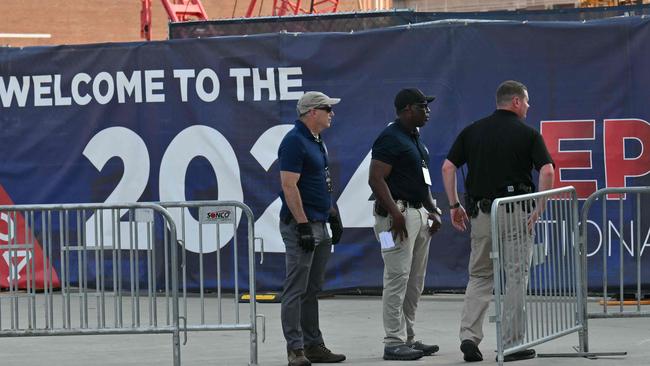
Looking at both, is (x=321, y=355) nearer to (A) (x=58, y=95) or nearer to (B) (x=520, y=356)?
(B) (x=520, y=356)

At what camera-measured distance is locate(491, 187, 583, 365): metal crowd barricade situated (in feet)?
28.5

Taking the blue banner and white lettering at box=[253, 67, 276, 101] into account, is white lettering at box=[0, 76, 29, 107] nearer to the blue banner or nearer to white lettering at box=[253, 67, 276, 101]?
the blue banner

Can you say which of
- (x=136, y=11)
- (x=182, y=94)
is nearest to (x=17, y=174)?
(x=182, y=94)

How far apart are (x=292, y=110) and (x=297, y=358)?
4.35 m

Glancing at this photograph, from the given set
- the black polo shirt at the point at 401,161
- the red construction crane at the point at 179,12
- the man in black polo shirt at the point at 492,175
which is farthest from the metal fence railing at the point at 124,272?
the red construction crane at the point at 179,12

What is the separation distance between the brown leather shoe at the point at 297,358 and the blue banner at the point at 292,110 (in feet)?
12.4

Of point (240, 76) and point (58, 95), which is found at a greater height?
point (240, 76)

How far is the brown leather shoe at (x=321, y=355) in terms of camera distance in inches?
367

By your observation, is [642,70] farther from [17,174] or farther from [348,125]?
[17,174]

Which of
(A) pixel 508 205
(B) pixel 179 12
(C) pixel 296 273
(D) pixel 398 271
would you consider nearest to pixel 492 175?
(A) pixel 508 205

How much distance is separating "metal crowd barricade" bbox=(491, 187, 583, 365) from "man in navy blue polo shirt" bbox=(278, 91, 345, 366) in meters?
1.28

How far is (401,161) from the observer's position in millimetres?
9375

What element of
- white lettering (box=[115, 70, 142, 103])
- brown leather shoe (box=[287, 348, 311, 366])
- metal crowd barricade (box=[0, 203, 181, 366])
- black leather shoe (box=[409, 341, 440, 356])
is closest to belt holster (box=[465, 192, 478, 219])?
black leather shoe (box=[409, 341, 440, 356])

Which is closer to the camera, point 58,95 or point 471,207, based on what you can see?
point 471,207
